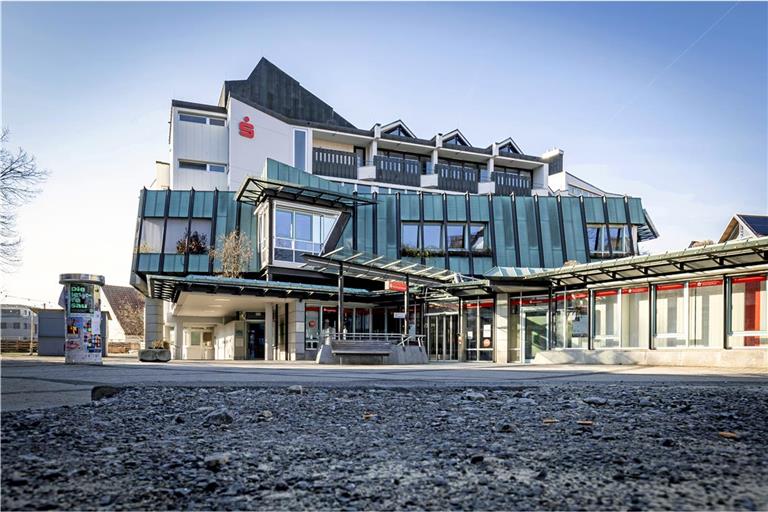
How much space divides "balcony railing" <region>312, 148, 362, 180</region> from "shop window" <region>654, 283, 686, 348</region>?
2930cm

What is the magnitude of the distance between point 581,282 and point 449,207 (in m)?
15.7

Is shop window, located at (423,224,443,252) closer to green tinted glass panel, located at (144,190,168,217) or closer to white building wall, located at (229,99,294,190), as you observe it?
white building wall, located at (229,99,294,190)

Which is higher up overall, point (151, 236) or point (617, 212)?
point (617, 212)

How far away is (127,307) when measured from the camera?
240 feet

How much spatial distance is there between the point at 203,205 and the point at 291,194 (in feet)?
24.4

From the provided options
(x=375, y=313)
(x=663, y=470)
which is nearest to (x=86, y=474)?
(x=663, y=470)

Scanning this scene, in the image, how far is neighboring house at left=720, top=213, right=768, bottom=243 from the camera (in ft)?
105

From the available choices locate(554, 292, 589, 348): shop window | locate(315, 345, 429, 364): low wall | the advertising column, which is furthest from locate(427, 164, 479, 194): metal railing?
the advertising column

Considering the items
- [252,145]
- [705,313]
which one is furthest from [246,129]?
[705,313]

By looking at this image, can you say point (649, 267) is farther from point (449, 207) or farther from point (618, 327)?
point (449, 207)

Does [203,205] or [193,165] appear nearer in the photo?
[203,205]

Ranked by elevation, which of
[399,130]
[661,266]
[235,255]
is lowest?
[661,266]

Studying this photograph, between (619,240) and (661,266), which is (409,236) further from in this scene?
(661,266)

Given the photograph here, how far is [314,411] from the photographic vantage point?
688cm
